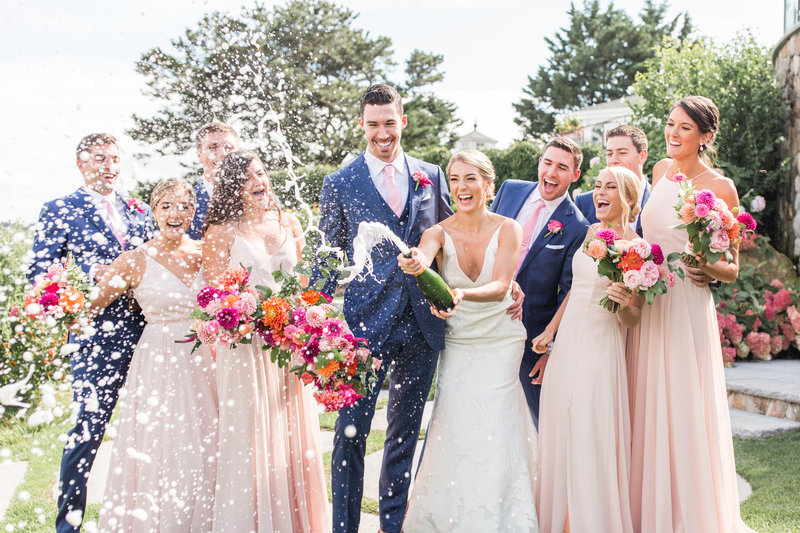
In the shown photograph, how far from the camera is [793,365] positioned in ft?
23.0

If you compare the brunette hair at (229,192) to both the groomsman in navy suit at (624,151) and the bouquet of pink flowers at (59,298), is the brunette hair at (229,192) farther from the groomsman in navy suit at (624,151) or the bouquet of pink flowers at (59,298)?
the groomsman in navy suit at (624,151)

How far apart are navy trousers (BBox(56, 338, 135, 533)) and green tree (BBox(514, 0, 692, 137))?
123 feet

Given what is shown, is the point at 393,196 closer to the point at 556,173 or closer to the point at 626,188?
the point at 556,173

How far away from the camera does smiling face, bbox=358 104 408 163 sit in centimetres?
358

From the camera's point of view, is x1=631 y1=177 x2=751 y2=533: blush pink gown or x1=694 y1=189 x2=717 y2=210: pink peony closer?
x1=694 y1=189 x2=717 y2=210: pink peony

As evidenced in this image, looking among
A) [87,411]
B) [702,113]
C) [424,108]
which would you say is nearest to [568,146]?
[702,113]

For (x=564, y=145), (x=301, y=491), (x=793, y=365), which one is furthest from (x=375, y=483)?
(x=793, y=365)

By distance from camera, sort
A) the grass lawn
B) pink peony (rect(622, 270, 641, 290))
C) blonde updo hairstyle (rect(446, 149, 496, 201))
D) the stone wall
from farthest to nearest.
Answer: the stone wall
the grass lawn
blonde updo hairstyle (rect(446, 149, 496, 201))
pink peony (rect(622, 270, 641, 290))

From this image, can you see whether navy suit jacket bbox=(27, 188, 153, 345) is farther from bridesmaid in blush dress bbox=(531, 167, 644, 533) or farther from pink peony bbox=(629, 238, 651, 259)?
pink peony bbox=(629, 238, 651, 259)

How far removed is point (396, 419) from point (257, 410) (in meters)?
0.79

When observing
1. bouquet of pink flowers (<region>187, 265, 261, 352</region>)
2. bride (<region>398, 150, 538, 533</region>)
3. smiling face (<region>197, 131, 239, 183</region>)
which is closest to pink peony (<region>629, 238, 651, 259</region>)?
bride (<region>398, 150, 538, 533</region>)

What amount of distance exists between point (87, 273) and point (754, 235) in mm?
7636

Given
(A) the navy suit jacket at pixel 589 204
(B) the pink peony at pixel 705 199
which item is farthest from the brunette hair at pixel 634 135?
(B) the pink peony at pixel 705 199

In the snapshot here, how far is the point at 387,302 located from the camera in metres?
3.53
